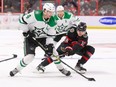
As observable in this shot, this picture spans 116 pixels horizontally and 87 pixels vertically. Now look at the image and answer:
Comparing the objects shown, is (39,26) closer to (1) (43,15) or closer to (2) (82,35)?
(1) (43,15)

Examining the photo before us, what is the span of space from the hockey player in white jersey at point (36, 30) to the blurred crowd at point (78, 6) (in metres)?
9.65

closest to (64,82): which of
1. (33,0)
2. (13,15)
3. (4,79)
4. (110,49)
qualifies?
(4,79)

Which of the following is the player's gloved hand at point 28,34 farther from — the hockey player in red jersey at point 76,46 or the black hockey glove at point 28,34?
the hockey player in red jersey at point 76,46

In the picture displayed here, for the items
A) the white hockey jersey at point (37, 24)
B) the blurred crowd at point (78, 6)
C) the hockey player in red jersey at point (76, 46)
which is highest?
the white hockey jersey at point (37, 24)

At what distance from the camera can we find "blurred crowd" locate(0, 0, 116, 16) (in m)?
14.5

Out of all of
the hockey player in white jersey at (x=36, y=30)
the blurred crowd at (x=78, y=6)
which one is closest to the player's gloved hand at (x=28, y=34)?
the hockey player in white jersey at (x=36, y=30)

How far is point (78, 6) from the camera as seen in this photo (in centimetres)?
1475

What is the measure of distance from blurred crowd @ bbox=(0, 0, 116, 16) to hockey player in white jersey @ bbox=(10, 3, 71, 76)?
31.7 ft

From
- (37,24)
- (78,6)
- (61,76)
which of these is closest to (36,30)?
(37,24)

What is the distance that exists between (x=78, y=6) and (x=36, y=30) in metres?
10.1

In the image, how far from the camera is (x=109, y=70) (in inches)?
213

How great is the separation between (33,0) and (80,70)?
32.6ft

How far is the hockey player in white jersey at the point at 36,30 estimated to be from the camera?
462 centimetres

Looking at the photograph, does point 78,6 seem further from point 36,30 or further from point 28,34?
point 28,34
